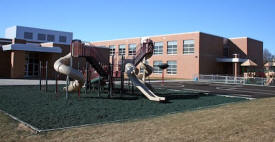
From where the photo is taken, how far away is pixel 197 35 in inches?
1781

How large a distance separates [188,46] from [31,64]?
2785cm

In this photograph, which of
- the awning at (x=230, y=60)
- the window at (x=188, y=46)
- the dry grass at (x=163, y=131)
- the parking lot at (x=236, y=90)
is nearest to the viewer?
the dry grass at (x=163, y=131)

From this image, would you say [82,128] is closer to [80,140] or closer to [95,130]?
[95,130]

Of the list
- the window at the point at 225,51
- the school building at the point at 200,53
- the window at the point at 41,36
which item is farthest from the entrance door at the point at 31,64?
the window at the point at 41,36

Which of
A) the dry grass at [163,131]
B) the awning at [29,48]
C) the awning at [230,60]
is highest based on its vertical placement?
the awning at [29,48]

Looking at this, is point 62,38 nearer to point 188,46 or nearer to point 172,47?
point 172,47

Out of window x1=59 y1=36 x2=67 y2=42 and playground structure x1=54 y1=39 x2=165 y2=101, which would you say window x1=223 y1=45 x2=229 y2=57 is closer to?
playground structure x1=54 y1=39 x2=165 y2=101

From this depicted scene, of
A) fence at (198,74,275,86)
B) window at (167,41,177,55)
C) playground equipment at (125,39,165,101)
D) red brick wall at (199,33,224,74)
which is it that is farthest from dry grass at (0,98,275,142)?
window at (167,41,177,55)

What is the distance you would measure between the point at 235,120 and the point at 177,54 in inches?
1603

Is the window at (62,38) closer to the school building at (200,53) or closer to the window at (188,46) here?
the school building at (200,53)

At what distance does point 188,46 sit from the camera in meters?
47.0

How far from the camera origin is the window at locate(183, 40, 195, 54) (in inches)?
1824

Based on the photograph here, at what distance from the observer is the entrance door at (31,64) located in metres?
38.3

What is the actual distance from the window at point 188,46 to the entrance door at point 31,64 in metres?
26.5
